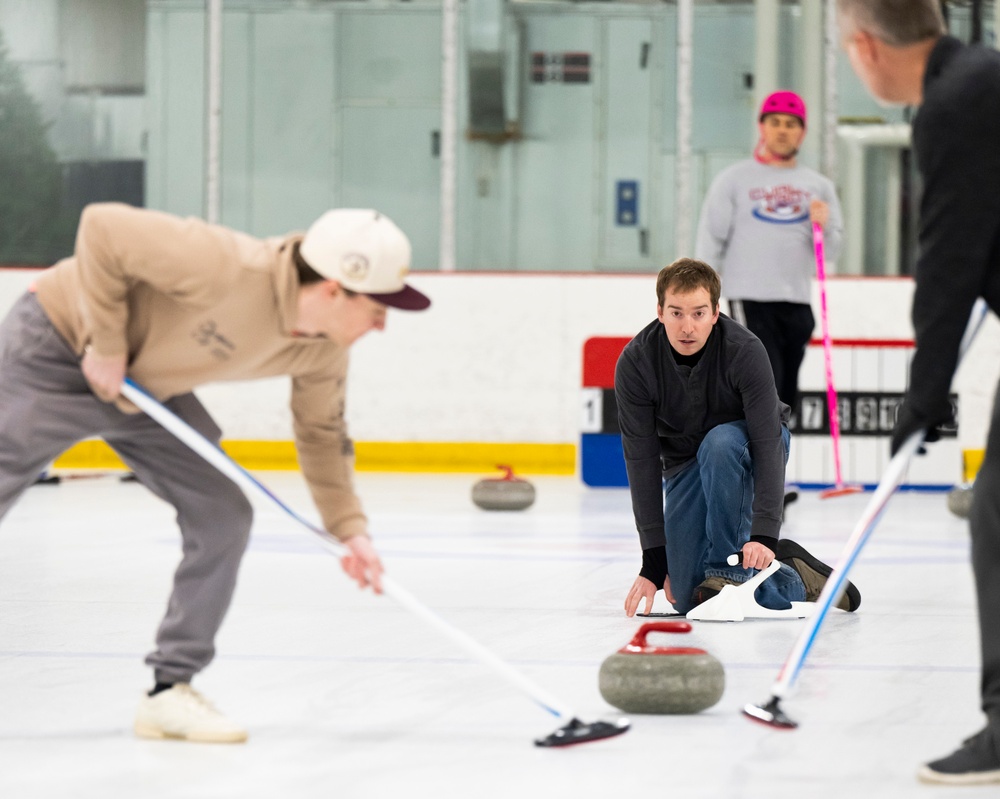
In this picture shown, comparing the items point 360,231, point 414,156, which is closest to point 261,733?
point 360,231

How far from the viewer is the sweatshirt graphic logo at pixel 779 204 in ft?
19.4

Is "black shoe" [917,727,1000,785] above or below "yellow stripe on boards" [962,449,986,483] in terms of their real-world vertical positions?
above

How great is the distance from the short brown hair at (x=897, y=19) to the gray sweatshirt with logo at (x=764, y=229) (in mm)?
3766

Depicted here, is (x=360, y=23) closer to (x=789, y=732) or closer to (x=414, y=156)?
(x=414, y=156)

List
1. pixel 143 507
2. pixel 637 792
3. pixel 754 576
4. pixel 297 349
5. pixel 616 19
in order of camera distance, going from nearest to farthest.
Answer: pixel 637 792 → pixel 297 349 → pixel 754 576 → pixel 143 507 → pixel 616 19

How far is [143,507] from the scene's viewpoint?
245 inches

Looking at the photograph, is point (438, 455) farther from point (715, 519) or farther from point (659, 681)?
point (659, 681)

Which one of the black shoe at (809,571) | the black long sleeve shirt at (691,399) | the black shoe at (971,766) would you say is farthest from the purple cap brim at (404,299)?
the black shoe at (809,571)

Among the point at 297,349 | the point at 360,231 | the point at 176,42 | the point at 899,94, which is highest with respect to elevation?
the point at 176,42

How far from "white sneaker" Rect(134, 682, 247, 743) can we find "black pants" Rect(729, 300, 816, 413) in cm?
374

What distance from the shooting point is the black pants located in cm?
580

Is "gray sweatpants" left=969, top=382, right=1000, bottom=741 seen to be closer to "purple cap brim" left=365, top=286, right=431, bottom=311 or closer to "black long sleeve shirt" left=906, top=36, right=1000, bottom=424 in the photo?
"black long sleeve shirt" left=906, top=36, right=1000, bottom=424

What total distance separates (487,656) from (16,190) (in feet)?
22.9

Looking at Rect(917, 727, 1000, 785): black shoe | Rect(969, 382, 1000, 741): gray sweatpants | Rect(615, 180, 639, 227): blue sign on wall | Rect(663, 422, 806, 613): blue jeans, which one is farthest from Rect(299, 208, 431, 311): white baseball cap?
Rect(615, 180, 639, 227): blue sign on wall
